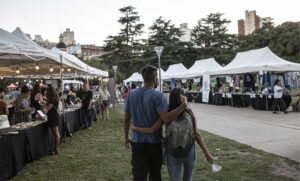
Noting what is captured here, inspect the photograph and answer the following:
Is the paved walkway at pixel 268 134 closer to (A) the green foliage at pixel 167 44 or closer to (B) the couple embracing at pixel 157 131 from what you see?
(B) the couple embracing at pixel 157 131

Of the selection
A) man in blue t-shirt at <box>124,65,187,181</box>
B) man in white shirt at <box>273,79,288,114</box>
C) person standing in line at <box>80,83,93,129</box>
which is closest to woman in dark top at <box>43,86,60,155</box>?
person standing in line at <box>80,83,93,129</box>

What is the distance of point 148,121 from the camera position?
115 inches

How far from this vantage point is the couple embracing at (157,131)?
2.83 metres

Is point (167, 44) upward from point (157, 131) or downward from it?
upward

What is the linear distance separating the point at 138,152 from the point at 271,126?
27.2ft

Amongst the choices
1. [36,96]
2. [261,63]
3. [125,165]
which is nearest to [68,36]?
[261,63]

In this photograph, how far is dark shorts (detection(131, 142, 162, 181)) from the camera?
2895mm

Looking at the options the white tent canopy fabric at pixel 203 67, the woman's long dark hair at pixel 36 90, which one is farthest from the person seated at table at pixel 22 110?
the white tent canopy fabric at pixel 203 67

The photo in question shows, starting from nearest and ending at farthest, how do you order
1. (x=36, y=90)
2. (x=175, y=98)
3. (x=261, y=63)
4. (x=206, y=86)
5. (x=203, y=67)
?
(x=175, y=98) → (x=36, y=90) → (x=261, y=63) → (x=206, y=86) → (x=203, y=67)

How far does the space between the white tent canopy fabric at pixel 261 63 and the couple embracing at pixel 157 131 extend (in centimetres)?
1337

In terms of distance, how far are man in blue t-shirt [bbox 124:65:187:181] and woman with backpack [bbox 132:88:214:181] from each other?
75mm

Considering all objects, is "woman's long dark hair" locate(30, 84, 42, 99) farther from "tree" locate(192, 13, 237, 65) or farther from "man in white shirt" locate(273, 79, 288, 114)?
"tree" locate(192, 13, 237, 65)

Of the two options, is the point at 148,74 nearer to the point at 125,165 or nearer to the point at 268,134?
the point at 125,165

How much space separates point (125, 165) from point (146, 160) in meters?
3.06
